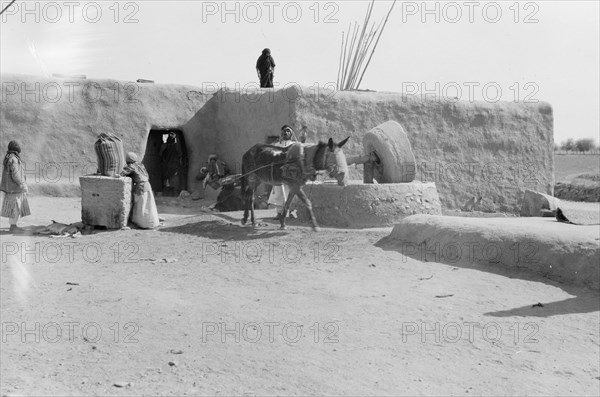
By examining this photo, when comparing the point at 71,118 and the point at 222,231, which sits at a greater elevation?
the point at 71,118

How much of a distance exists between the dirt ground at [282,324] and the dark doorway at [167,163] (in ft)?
25.6

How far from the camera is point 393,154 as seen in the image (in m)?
11.3

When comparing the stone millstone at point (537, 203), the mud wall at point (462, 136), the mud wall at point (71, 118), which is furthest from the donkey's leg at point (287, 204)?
the mud wall at point (71, 118)

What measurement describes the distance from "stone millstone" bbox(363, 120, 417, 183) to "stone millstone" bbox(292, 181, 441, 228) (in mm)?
504

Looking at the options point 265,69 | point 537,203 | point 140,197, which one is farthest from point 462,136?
point 140,197

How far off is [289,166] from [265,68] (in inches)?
294

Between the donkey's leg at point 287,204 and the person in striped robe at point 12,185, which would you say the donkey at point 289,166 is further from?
the person in striped robe at point 12,185

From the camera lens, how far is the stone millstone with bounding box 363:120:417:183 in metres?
11.3

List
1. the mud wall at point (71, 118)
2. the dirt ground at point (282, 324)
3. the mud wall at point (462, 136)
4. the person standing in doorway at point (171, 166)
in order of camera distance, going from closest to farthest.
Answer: the dirt ground at point (282, 324) < the mud wall at point (462, 136) < the mud wall at point (71, 118) < the person standing in doorway at point (171, 166)

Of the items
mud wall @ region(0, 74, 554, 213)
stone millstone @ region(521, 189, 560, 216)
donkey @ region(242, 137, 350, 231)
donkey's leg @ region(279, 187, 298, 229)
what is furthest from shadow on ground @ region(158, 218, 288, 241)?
stone millstone @ region(521, 189, 560, 216)

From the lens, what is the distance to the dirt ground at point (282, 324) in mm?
5113

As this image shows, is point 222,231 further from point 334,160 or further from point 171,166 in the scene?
point 171,166

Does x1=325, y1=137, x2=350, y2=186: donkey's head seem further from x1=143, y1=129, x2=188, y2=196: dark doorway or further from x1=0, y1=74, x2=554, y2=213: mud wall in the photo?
x1=143, y1=129, x2=188, y2=196: dark doorway

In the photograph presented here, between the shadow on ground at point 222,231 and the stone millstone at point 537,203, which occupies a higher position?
the stone millstone at point 537,203
